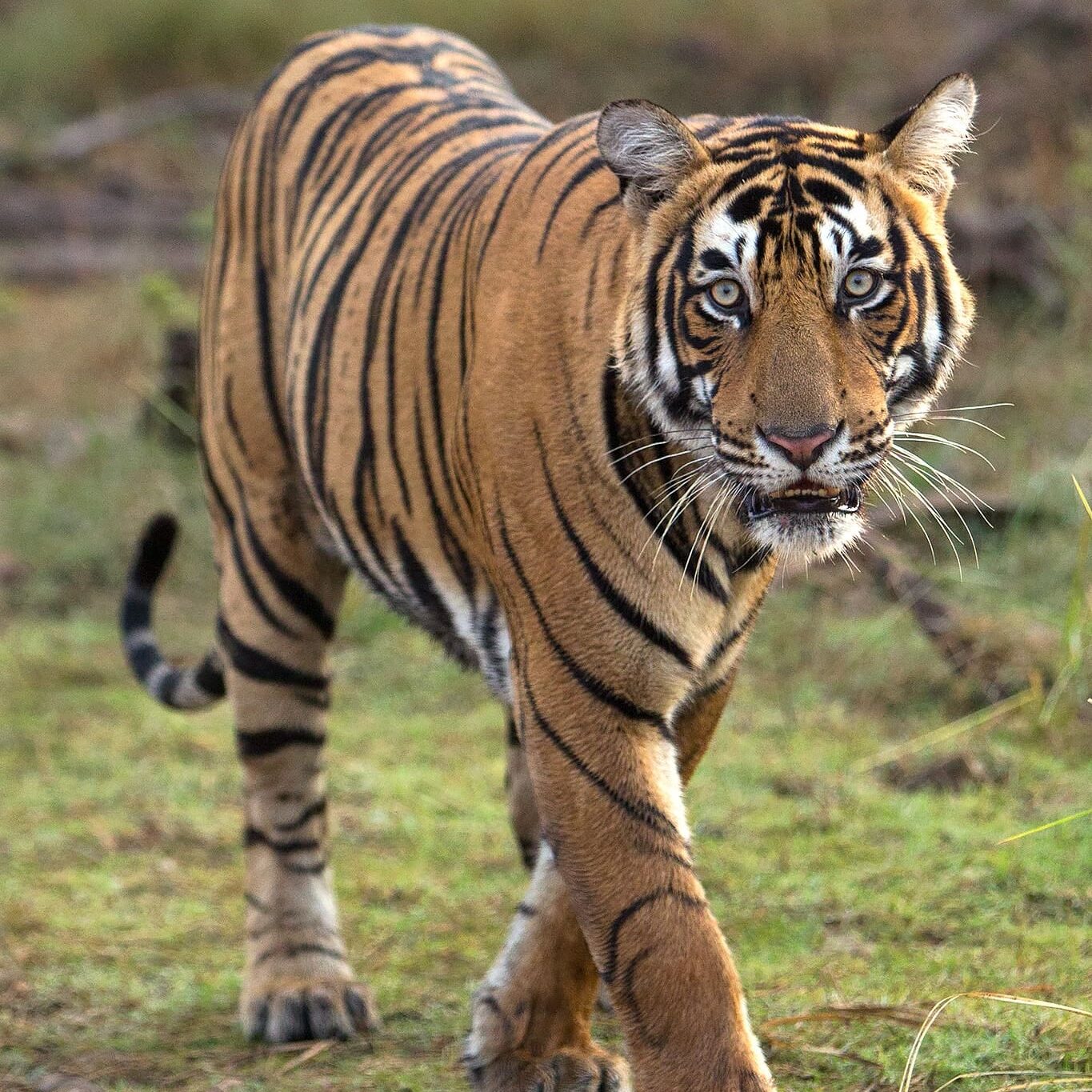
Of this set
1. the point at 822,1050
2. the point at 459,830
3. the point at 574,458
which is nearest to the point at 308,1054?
the point at 822,1050

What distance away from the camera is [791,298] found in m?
2.19

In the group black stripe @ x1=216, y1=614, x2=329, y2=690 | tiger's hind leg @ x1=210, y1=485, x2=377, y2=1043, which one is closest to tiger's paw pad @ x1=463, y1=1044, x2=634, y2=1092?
tiger's hind leg @ x1=210, y1=485, x2=377, y2=1043

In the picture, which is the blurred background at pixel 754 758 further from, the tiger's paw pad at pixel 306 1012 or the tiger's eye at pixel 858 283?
the tiger's eye at pixel 858 283

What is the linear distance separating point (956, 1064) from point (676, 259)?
126 cm

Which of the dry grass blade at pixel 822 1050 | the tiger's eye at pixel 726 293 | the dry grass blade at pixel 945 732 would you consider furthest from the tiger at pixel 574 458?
the dry grass blade at pixel 945 732

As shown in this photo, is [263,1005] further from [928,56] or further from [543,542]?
[928,56]

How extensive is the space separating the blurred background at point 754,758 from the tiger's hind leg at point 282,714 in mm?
205

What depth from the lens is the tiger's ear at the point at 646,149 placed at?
90.1 inches

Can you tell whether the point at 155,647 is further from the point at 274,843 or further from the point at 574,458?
the point at 574,458

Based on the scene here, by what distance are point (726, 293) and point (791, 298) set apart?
90 mm

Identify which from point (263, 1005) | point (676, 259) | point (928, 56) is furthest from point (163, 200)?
point (676, 259)

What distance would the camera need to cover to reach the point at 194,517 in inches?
247

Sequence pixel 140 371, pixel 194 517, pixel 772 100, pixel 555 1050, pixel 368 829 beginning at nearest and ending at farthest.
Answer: pixel 555 1050 → pixel 368 829 → pixel 194 517 → pixel 140 371 → pixel 772 100

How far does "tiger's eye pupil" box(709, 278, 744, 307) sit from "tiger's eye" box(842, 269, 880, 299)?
0.13m
